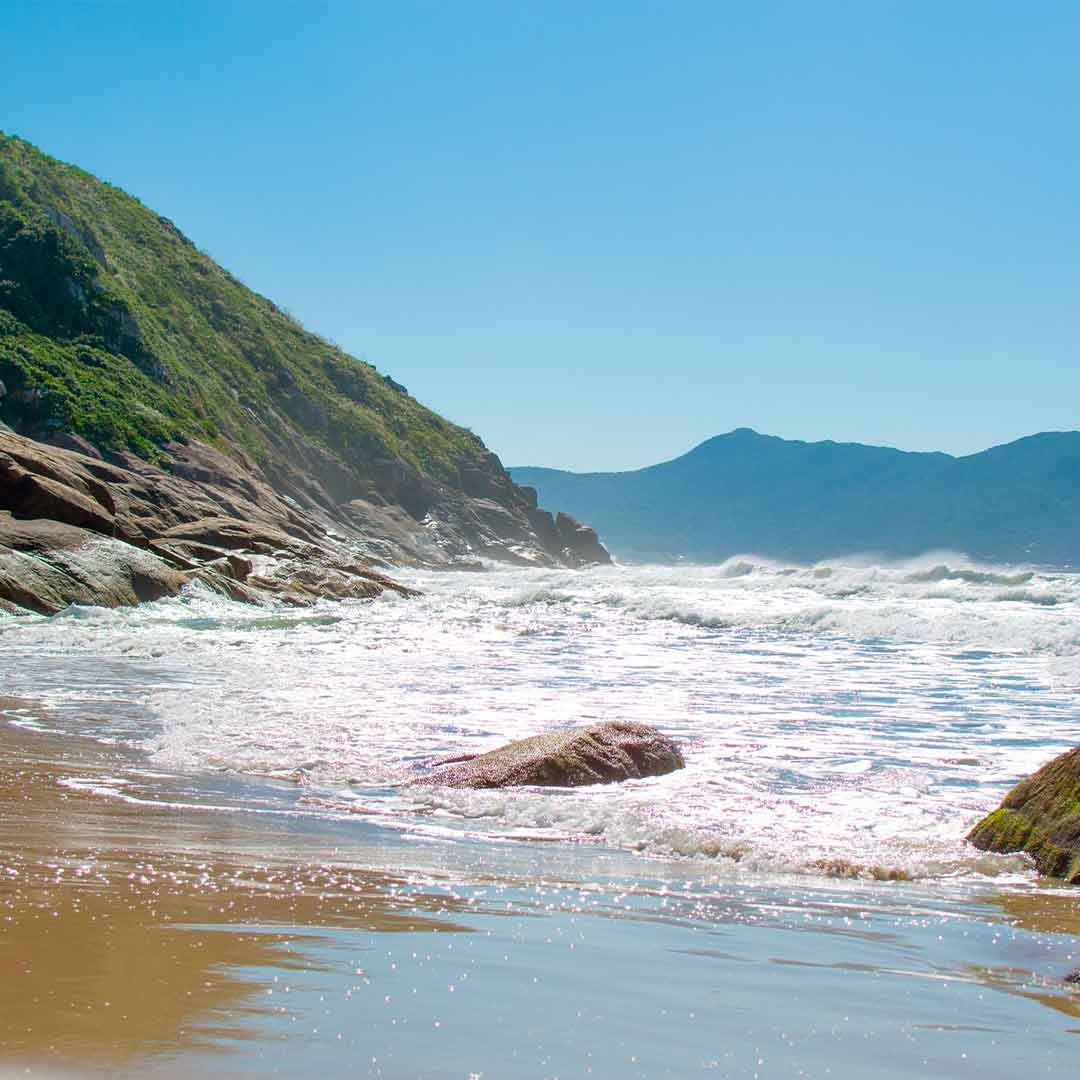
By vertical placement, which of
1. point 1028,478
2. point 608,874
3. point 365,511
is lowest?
point 608,874

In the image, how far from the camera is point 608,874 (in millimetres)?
5086

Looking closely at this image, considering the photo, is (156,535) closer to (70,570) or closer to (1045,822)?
(70,570)

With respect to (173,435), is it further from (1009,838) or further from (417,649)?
(1009,838)

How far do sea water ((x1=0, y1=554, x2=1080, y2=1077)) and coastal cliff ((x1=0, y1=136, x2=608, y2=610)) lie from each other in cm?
863

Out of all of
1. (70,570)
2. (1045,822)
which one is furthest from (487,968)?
(70,570)

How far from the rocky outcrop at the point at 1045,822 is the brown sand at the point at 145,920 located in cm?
311

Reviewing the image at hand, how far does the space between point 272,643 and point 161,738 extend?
8.82 m

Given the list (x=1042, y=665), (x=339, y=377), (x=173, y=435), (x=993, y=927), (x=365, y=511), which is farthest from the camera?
(x=339, y=377)

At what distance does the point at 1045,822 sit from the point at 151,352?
4968cm

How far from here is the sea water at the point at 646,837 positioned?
2764 millimetres

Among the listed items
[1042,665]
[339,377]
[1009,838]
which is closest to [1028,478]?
[339,377]

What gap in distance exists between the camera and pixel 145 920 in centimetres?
355

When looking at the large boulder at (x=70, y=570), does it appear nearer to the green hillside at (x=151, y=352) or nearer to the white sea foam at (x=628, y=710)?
the white sea foam at (x=628, y=710)

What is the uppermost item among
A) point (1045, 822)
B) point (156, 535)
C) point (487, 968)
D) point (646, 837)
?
point (156, 535)
